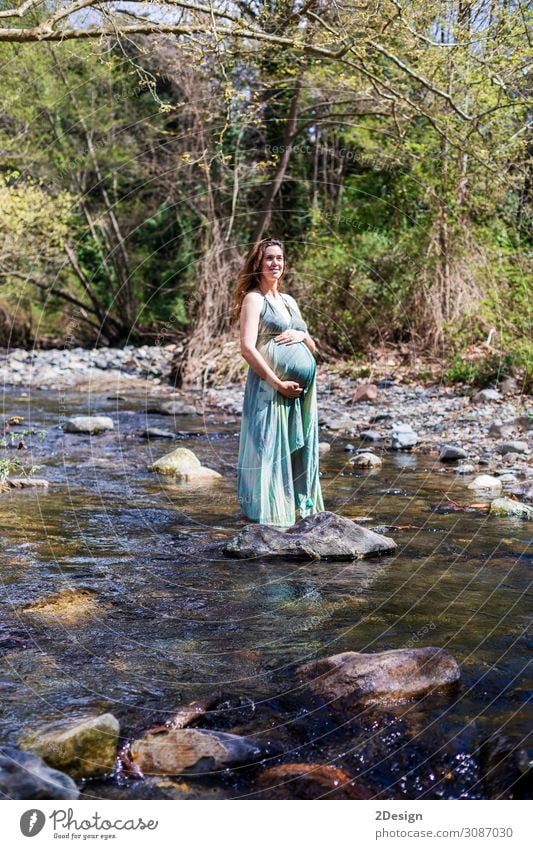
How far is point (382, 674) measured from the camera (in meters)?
4.19

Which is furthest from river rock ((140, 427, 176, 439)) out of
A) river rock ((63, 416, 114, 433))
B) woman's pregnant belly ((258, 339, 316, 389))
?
woman's pregnant belly ((258, 339, 316, 389))

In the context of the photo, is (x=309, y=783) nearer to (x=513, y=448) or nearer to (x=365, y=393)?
(x=513, y=448)

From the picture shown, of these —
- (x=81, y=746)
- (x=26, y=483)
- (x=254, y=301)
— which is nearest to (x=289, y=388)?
(x=254, y=301)

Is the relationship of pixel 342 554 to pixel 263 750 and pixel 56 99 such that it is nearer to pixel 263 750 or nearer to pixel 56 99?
pixel 263 750

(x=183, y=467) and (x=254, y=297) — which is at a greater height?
(x=254, y=297)

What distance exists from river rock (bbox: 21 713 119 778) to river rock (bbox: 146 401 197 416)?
11.6 m

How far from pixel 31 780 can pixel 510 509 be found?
18.1 ft

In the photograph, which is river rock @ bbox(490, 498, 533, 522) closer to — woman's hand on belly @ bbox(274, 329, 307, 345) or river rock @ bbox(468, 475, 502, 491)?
river rock @ bbox(468, 475, 502, 491)

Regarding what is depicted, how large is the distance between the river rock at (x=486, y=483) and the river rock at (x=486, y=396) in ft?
14.6

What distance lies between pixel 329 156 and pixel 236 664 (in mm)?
21431

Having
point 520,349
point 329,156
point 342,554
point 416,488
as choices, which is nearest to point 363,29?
point 416,488

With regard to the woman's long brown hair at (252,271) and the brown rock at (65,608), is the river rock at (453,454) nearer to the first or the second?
the woman's long brown hair at (252,271)

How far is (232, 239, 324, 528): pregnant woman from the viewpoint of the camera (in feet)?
23.0

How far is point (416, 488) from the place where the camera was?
915 cm
